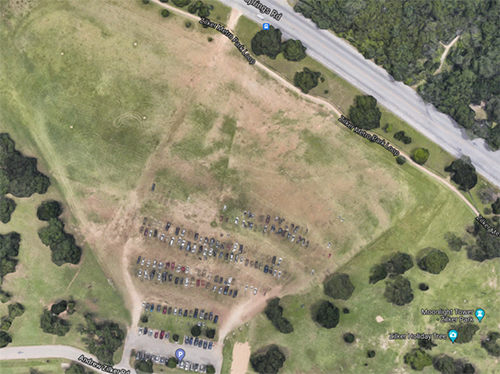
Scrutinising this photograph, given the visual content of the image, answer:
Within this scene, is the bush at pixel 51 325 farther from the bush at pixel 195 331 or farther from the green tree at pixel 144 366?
the bush at pixel 195 331

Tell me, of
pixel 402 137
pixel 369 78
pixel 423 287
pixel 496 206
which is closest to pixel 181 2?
pixel 369 78

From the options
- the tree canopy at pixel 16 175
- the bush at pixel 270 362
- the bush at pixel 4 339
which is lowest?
the bush at pixel 4 339

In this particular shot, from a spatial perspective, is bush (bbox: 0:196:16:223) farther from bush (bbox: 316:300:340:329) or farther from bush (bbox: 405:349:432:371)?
bush (bbox: 405:349:432:371)

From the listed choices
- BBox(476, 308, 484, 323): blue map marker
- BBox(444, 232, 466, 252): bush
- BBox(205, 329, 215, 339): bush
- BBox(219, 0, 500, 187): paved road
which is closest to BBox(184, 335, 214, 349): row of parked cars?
BBox(205, 329, 215, 339): bush

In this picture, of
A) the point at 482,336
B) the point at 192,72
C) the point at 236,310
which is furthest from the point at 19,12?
the point at 482,336

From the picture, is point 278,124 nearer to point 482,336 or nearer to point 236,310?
point 236,310

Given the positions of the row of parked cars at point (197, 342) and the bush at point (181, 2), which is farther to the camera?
the row of parked cars at point (197, 342)

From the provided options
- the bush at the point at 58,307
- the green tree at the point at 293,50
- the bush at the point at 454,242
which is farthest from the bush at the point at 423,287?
the bush at the point at 58,307
